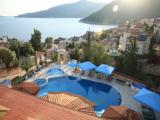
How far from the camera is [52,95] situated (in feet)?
36.2

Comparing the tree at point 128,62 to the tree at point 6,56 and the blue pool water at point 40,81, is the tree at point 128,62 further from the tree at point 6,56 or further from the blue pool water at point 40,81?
the tree at point 6,56

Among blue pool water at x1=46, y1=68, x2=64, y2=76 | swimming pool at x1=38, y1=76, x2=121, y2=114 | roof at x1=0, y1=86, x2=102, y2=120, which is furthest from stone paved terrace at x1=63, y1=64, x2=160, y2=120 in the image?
roof at x1=0, y1=86, x2=102, y2=120

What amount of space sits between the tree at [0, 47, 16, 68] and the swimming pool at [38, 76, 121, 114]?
5112mm

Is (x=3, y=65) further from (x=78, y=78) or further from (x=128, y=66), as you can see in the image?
(x=128, y=66)

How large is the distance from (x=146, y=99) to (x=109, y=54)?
1085 centimetres

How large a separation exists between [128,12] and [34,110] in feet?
307

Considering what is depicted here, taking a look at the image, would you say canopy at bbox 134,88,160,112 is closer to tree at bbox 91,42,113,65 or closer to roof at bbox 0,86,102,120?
roof at bbox 0,86,102,120

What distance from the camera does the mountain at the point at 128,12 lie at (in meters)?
69.6

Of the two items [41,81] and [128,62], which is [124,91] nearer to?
[128,62]

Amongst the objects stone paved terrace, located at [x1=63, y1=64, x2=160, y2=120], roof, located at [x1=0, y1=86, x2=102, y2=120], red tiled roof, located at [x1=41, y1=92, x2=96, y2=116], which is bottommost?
stone paved terrace, located at [x1=63, y1=64, x2=160, y2=120]

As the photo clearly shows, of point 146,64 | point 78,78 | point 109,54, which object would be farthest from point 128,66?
point 78,78

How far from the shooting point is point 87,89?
1697 cm

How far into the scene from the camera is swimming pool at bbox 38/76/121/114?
14.7 meters

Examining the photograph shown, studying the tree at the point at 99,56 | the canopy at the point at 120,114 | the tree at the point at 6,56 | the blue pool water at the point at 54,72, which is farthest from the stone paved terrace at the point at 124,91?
the tree at the point at 6,56
